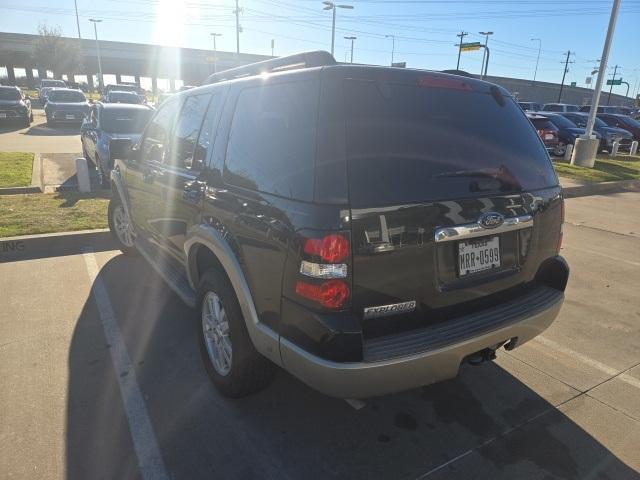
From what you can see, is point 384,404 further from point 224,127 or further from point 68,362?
point 68,362

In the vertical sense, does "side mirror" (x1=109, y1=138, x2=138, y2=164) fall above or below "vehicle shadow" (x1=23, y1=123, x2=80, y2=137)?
above

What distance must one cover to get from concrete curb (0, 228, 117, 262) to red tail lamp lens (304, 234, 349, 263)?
4.71 m

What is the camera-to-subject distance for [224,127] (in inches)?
116

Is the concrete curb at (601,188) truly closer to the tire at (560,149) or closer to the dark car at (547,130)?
the dark car at (547,130)

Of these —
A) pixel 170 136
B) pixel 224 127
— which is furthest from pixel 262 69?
pixel 170 136

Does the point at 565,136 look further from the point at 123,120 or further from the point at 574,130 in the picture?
the point at 123,120

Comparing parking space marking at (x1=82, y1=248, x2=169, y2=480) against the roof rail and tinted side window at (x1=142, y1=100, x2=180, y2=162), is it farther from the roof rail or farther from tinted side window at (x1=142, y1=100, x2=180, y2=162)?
the roof rail

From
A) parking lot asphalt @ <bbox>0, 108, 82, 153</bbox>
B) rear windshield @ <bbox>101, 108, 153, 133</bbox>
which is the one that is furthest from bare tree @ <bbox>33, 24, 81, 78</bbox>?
rear windshield @ <bbox>101, 108, 153, 133</bbox>

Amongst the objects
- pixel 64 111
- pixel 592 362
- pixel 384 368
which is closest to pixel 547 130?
pixel 592 362

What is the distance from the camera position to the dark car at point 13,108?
20.3m

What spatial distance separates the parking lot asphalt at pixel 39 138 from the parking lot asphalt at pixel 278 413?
40.9ft

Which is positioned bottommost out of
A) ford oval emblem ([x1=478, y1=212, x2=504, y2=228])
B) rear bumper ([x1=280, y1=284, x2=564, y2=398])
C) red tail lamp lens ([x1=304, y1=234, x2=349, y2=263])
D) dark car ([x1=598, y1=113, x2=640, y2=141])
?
rear bumper ([x1=280, y1=284, x2=564, y2=398])

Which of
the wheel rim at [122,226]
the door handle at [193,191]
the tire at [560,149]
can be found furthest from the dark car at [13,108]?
the tire at [560,149]

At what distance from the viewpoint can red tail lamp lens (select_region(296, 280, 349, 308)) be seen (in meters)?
2.07
